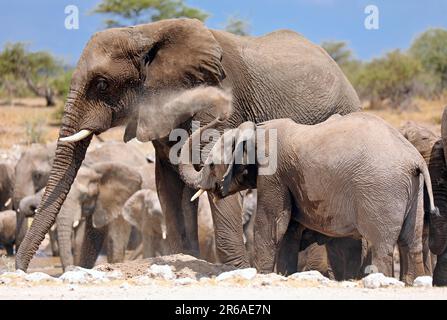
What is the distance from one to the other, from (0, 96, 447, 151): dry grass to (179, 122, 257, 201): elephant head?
14.9 meters

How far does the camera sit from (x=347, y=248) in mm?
9836

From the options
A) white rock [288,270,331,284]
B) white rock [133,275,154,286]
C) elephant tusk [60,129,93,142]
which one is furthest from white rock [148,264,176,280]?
elephant tusk [60,129,93,142]

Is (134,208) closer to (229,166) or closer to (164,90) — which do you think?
(164,90)

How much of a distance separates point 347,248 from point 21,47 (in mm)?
33461

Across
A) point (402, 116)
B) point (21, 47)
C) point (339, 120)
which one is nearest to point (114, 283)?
point (339, 120)

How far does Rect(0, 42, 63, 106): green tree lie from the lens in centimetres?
4041

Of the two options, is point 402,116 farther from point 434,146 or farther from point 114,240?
point 434,146

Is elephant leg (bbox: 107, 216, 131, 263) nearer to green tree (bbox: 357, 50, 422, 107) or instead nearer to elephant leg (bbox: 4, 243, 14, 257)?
elephant leg (bbox: 4, 243, 14, 257)

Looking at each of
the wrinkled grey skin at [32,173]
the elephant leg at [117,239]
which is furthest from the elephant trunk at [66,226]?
the wrinkled grey skin at [32,173]

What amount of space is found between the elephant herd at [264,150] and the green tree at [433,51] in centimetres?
3050

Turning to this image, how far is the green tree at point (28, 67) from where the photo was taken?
4041 centimetres

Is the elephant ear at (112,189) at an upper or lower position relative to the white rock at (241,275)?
upper

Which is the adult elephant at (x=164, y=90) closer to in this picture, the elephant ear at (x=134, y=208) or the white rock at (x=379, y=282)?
the white rock at (x=379, y=282)

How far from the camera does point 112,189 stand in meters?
13.9
